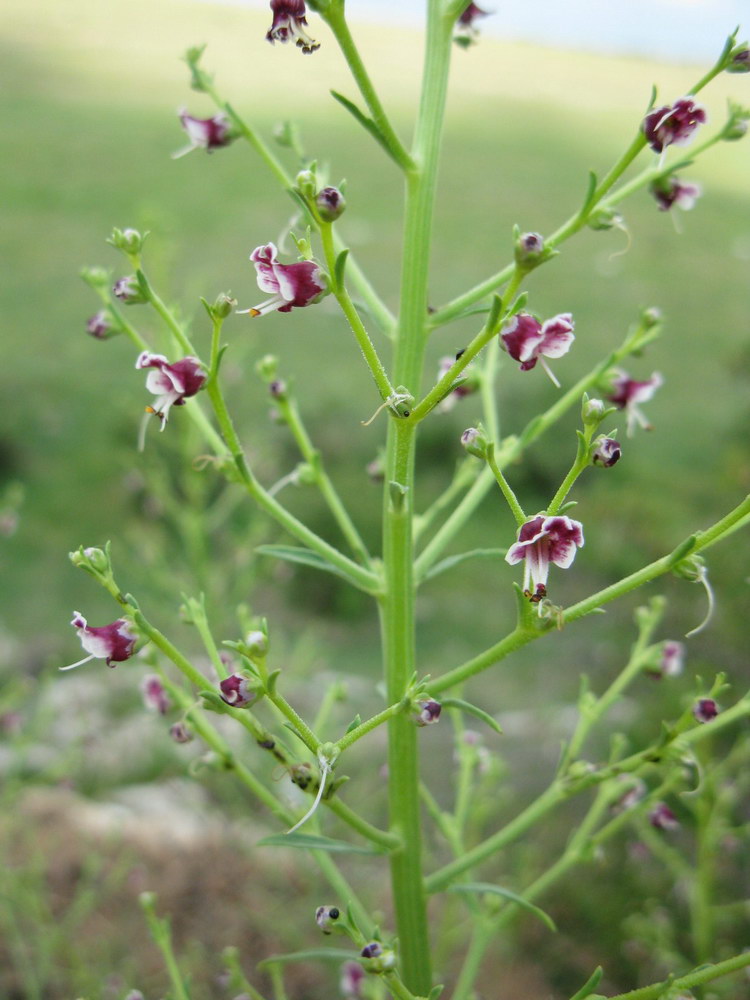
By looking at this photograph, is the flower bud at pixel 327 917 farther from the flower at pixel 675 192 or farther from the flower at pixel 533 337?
the flower at pixel 675 192

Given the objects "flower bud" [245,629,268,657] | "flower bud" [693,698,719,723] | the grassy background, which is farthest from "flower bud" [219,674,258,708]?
the grassy background

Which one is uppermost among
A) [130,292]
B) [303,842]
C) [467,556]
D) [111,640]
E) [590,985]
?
[130,292]

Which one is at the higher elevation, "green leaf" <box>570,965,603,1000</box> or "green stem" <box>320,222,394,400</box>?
"green stem" <box>320,222,394,400</box>

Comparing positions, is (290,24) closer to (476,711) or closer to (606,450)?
(606,450)

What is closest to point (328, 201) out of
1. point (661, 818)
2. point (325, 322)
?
point (661, 818)

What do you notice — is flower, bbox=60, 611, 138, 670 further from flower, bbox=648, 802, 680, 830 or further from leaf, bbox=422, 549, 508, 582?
flower, bbox=648, 802, 680, 830

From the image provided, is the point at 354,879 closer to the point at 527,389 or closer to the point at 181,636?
the point at 181,636
